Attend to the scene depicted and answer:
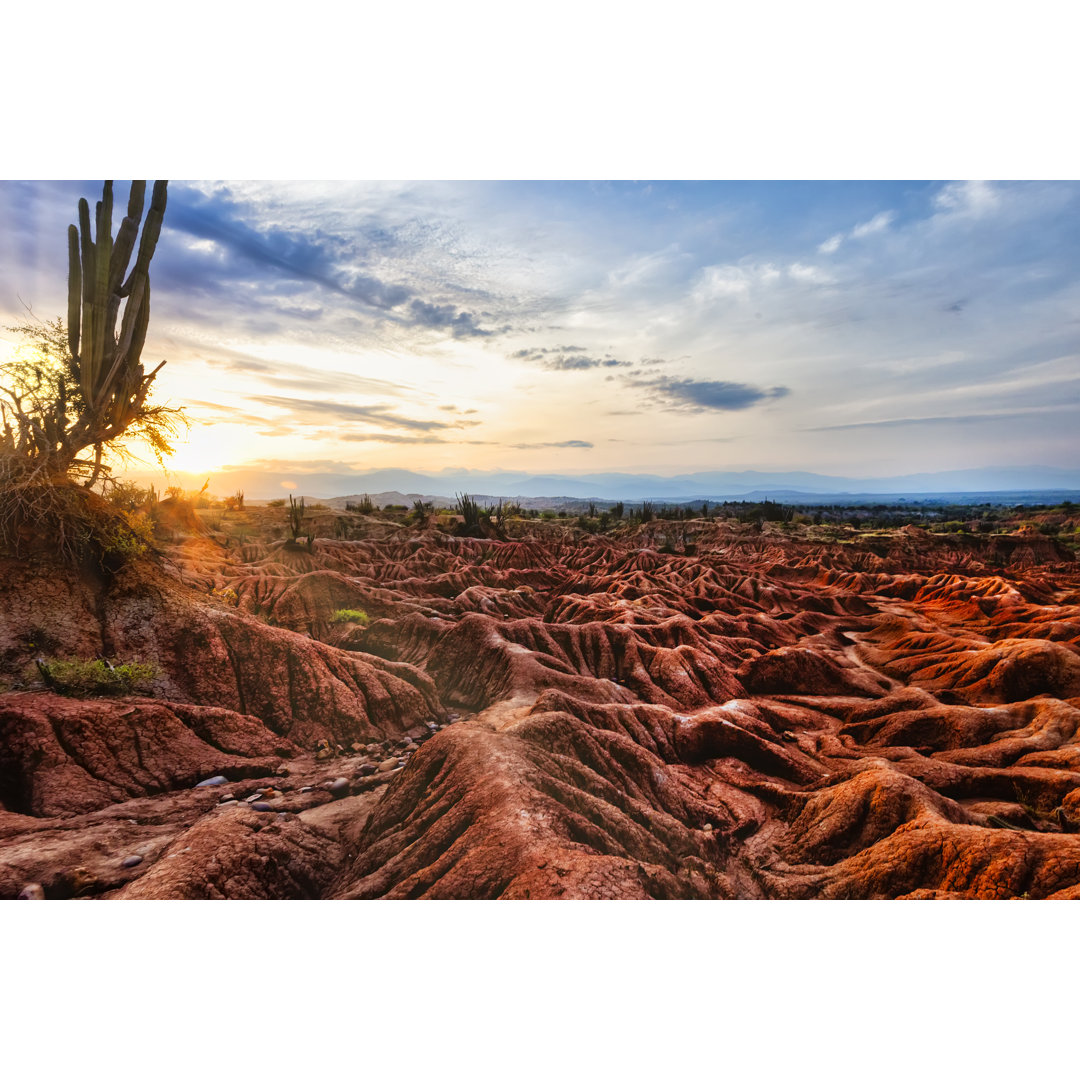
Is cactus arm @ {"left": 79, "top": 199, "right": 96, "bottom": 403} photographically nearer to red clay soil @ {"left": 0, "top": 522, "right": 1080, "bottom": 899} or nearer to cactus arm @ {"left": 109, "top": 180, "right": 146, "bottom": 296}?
cactus arm @ {"left": 109, "top": 180, "right": 146, "bottom": 296}

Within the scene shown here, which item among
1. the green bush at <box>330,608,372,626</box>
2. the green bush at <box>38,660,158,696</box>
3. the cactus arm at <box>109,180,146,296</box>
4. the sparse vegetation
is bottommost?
the green bush at <box>330,608,372,626</box>

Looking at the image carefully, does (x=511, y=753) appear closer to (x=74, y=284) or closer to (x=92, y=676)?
(x=92, y=676)

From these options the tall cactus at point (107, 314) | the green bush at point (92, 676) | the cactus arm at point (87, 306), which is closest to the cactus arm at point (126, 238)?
the tall cactus at point (107, 314)

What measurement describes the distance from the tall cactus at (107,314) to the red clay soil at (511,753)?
2.63 m

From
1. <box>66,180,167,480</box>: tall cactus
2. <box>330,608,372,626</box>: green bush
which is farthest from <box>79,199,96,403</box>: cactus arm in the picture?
<box>330,608,372,626</box>: green bush

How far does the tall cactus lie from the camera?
283 inches

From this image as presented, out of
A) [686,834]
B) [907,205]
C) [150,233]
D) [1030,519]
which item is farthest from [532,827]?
[1030,519]

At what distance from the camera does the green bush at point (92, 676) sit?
5863 millimetres

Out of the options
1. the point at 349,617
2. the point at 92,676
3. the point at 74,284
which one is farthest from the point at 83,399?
the point at 349,617

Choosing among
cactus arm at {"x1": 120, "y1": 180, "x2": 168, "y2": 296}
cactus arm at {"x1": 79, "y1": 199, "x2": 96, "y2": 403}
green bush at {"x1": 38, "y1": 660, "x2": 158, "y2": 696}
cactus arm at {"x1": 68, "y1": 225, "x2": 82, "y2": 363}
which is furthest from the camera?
cactus arm at {"x1": 120, "y1": 180, "x2": 168, "y2": 296}

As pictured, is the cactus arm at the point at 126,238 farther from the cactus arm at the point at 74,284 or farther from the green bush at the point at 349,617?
the green bush at the point at 349,617

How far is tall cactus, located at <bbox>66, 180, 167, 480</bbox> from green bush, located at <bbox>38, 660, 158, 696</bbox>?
9.60 ft

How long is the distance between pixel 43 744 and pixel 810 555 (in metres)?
30.0

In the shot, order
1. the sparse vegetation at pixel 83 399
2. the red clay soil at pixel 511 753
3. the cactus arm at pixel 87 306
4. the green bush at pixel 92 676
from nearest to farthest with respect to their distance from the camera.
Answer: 1. the red clay soil at pixel 511 753
2. the green bush at pixel 92 676
3. the sparse vegetation at pixel 83 399
4. the cactus arm at pixel 87 306
